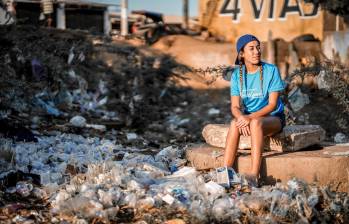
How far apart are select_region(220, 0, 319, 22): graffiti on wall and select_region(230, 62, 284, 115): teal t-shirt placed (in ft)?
44.4

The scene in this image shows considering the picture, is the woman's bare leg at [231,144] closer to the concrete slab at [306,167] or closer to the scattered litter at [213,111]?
the concrete slab at [306,167]

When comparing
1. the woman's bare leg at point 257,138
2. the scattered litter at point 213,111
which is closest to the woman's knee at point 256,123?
the woman's bare leg at point 257,138

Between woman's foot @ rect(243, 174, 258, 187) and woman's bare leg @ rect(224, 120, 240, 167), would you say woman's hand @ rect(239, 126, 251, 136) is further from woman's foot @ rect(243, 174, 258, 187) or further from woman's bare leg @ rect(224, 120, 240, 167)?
woman's foot @ rect(243, 174, 258, 187)

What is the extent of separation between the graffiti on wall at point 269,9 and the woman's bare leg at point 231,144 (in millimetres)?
13924

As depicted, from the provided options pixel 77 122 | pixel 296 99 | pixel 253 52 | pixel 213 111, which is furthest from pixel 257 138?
pixel 213 111

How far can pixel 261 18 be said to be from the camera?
60.4 ft

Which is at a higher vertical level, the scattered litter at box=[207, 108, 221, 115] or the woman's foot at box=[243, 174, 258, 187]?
the woman's foot at box=[243, 174, 258, 187]

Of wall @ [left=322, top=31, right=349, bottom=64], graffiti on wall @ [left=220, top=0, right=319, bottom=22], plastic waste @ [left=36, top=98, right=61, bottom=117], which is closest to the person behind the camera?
plastic waste @ [left=36, top=98, right=61, bottom=117]

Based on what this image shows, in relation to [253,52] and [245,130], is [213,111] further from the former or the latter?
[245,130]

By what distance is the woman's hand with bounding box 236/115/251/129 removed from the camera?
4184 mm

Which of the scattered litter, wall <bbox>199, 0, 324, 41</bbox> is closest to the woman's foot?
the scattered litter

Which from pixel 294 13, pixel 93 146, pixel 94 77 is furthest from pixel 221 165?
pixel 294 13

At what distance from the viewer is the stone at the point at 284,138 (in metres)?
4.59

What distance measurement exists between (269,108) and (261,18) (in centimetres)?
1460
